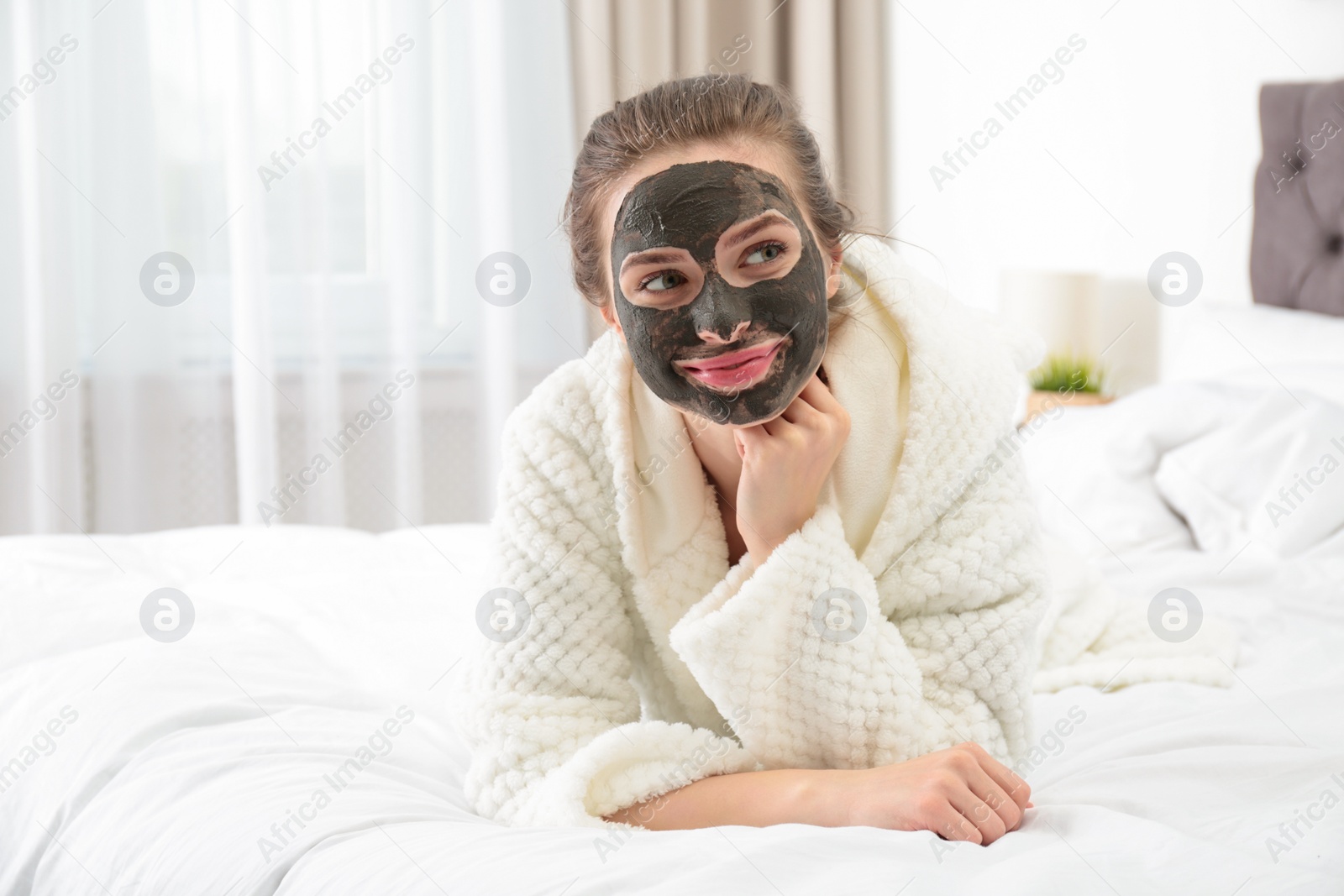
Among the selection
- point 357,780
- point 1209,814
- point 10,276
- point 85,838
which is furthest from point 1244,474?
point 10,276

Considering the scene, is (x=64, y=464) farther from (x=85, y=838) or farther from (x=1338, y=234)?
(x=1338, y=234)

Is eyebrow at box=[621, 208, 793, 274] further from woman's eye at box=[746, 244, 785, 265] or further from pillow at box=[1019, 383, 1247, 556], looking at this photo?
Answer: pillow at box=[1019, 383, 1247, 556]

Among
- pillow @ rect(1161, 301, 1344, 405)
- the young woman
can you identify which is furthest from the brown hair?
pillow @ rect(1161, 301, 1344, 405)

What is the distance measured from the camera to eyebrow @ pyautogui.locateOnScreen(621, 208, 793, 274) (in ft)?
2.80

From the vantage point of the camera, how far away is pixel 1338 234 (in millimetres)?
1947

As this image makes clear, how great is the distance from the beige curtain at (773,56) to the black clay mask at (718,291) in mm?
2357

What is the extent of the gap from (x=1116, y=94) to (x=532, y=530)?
196 cm

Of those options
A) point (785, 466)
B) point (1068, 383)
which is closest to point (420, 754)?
point (785, 466)

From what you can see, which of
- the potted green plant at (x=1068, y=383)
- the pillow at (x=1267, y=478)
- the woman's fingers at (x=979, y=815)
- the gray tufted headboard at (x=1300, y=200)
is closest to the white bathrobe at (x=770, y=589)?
the woman's fingers at (x=979, y=815)

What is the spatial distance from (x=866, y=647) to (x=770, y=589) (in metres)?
0.09

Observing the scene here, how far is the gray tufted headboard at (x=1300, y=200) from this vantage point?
1.90m

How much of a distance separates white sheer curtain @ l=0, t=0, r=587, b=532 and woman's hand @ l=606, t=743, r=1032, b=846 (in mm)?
2326

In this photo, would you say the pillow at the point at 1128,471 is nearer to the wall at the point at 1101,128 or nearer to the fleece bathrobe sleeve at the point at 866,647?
the wall at the point at 1101,128

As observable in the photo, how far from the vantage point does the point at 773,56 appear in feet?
11.1
